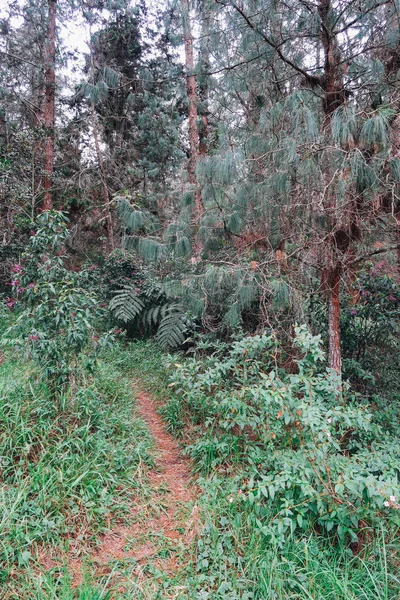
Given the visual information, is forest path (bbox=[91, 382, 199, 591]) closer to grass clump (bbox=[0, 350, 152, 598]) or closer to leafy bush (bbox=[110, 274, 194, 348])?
grass clump (bbox=[0, 350, 152, 598])

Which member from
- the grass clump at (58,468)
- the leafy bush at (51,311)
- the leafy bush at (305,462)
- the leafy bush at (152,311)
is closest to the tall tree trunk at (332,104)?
the leafy bush at (305,462)

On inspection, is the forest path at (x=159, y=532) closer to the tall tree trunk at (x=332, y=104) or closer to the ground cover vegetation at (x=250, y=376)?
the ground cover vegetation at (x=250, y=376)

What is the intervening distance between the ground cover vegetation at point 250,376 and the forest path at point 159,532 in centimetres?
1

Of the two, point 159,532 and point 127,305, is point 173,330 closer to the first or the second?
point 127,305

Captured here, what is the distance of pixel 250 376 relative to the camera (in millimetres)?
3154

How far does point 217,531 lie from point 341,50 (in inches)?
154

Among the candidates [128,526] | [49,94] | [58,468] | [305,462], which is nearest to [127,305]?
[58,468]

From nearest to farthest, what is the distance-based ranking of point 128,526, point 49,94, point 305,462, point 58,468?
point 305,462 < point 128,526 < point 58,468 < point 49,94

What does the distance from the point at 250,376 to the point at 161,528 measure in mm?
1437

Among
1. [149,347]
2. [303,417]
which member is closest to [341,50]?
[303,417]

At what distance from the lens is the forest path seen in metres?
1.89

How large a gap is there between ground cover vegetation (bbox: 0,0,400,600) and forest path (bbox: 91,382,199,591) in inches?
0.5

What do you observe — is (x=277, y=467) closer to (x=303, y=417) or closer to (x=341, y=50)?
(x=303, y=417)

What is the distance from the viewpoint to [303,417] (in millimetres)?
2033
